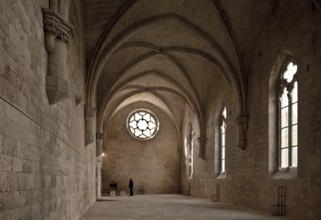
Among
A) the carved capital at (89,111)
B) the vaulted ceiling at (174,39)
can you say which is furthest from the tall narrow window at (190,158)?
the carved capital at (89,111)

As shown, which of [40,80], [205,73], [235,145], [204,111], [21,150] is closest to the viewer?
[21,150]

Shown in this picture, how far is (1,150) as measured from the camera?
3.52 m

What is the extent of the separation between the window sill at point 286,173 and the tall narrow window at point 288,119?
138mm

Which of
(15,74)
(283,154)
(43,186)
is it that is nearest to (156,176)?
(283,154)

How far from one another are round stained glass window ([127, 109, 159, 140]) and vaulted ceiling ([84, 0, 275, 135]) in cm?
836

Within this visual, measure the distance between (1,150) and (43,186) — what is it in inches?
79.3

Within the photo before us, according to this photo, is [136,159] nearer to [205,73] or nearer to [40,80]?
[205,73]

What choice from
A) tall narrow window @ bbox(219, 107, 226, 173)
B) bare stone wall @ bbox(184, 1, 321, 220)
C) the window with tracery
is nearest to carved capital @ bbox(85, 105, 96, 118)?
bare stone wall @ bbox(184, 1, 321, 220)

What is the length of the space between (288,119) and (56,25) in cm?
754

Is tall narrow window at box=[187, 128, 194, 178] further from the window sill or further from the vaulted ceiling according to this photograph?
the window sill

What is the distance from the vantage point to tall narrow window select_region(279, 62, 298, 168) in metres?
10.8

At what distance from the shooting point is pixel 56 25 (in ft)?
18.8

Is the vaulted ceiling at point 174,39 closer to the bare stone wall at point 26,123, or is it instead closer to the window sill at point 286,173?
the window sill at point 286,173

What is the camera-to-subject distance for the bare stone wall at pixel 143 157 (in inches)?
1053
